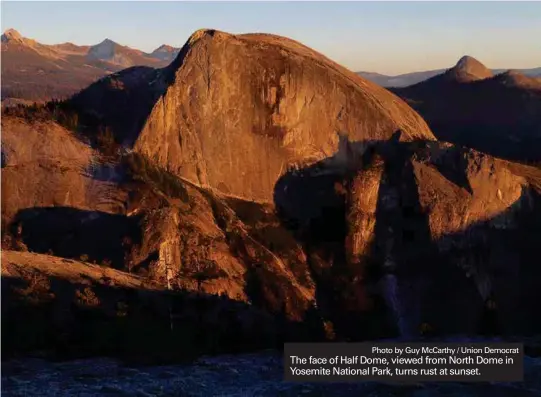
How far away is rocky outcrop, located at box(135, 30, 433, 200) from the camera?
140 feet

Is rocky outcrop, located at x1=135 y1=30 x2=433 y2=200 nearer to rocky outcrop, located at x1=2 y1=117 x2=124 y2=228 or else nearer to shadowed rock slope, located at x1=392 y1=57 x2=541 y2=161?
rocky outcrop, located at x1=2 y1=117 x2=124 y2=228

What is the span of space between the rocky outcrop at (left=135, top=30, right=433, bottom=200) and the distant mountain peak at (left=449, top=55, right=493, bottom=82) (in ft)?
186

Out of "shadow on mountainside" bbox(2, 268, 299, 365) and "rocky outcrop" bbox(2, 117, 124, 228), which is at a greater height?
"rocky outcrop" bbox(2, 117, 124, 228)

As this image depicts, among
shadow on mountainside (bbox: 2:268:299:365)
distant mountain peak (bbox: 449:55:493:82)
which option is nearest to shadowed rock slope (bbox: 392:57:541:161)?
distant mountain peak (bbox: 449:55:493:82)

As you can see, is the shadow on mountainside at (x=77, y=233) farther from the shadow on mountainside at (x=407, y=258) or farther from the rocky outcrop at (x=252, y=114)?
the shadow on mountainside at (x=407, y=258)

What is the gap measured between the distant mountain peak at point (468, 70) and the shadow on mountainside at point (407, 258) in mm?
58077

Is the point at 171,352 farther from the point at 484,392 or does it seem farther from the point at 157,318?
the point at 484,392

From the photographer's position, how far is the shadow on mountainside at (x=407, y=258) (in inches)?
1531

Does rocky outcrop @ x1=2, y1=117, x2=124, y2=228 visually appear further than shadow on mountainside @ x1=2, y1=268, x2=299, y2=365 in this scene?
Yes

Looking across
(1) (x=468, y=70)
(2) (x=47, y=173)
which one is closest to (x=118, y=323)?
(2) (x=47, y=173)

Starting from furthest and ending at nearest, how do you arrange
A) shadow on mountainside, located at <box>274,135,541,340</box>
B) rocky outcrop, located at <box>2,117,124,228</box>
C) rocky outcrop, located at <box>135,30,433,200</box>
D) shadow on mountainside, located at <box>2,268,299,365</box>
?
rocky outcrop, located at <box>135,30,433,200</box> → shadow on mountainside, located at <box>274,135,541,340</box> → rocky outcrop, located at <box>2,117,124,228</box> → shadow on mountainside, located at <box>2,268,299,365</box>

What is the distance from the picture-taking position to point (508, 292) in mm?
40500

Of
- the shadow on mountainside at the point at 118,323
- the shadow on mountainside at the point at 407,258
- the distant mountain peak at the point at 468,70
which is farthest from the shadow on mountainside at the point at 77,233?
the distant mountain peak at the point at 468,70

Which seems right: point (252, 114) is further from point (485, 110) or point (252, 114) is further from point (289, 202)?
point (485, 110)
